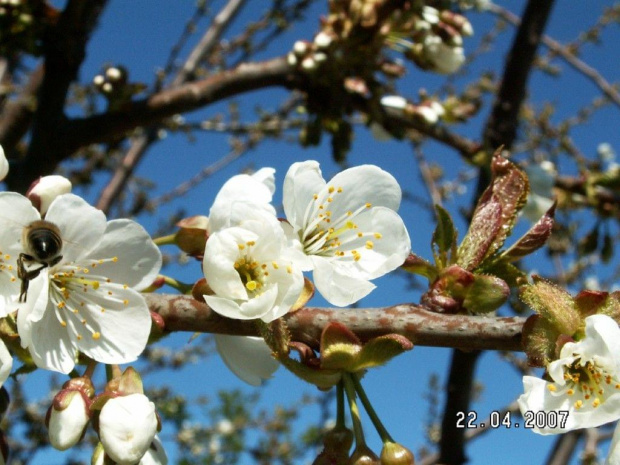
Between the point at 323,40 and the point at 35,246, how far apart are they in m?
2.21

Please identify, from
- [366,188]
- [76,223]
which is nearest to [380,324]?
[366,188]

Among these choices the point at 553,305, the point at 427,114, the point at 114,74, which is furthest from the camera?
the point at 427,114

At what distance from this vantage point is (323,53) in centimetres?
306

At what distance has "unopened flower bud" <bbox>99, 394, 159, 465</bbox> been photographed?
3.21 ft

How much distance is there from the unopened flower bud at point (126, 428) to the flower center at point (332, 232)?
418mm

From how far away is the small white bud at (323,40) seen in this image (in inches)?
118

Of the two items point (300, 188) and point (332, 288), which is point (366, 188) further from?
point (332, 288)

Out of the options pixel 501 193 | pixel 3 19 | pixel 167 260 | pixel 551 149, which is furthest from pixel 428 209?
pixel 501 193

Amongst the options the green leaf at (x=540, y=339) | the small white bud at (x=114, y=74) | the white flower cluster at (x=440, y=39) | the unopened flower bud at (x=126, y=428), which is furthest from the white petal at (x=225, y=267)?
the white flower cluster at (x=440, y=39)

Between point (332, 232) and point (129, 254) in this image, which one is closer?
point (129, 254)

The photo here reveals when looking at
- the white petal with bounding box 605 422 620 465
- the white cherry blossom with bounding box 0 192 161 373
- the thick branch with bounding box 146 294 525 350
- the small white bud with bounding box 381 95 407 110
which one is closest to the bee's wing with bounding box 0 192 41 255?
the white cherry blossom with bounding box 0 192 161 373

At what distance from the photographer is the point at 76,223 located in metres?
1.08

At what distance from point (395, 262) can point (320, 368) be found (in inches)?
9.2

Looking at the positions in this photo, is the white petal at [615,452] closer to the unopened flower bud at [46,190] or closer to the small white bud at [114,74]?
the unopened flower bud at [46,190]
